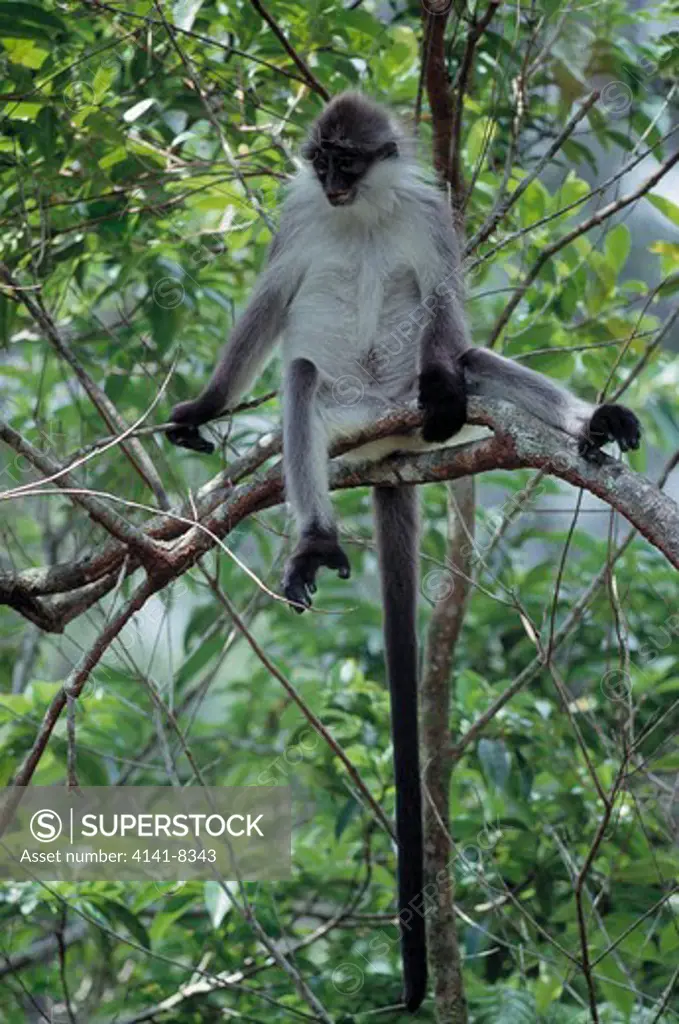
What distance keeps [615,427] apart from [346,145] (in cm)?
220

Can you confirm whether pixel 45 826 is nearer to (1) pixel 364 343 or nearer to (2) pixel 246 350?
(2) pixel 246 350

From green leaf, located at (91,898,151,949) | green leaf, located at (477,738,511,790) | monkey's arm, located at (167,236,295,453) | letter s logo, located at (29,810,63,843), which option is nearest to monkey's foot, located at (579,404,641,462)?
green leaf, located at (477,738,511,790)

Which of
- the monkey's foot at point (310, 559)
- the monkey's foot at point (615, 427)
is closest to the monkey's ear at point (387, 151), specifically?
the monkey's foot at point (310, 559)

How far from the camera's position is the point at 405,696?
525 cm

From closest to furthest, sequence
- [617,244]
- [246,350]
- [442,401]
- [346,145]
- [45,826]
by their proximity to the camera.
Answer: [442,401]
[45,826]
[346,145]
[246,350]
[617,244]

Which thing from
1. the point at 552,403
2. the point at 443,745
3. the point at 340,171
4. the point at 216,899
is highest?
the point at 340,171

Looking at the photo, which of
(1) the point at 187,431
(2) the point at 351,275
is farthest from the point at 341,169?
(1) the point at 187,431

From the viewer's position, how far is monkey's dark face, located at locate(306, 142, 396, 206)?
19.5 ft

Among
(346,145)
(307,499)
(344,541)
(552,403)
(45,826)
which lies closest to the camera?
(552,403)

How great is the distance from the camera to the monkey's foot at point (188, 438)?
223 inches

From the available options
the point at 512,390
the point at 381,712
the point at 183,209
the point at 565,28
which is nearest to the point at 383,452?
the point at 512,390

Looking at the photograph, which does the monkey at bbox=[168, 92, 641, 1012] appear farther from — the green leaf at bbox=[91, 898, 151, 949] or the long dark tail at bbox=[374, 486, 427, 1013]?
the green leaf at bbox=[91, 898, 151, 949]

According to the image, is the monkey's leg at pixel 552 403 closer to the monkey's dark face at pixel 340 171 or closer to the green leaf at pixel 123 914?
the monkey's dark face at pixel 340 171

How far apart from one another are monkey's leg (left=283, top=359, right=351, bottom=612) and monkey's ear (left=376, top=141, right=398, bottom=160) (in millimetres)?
1233
